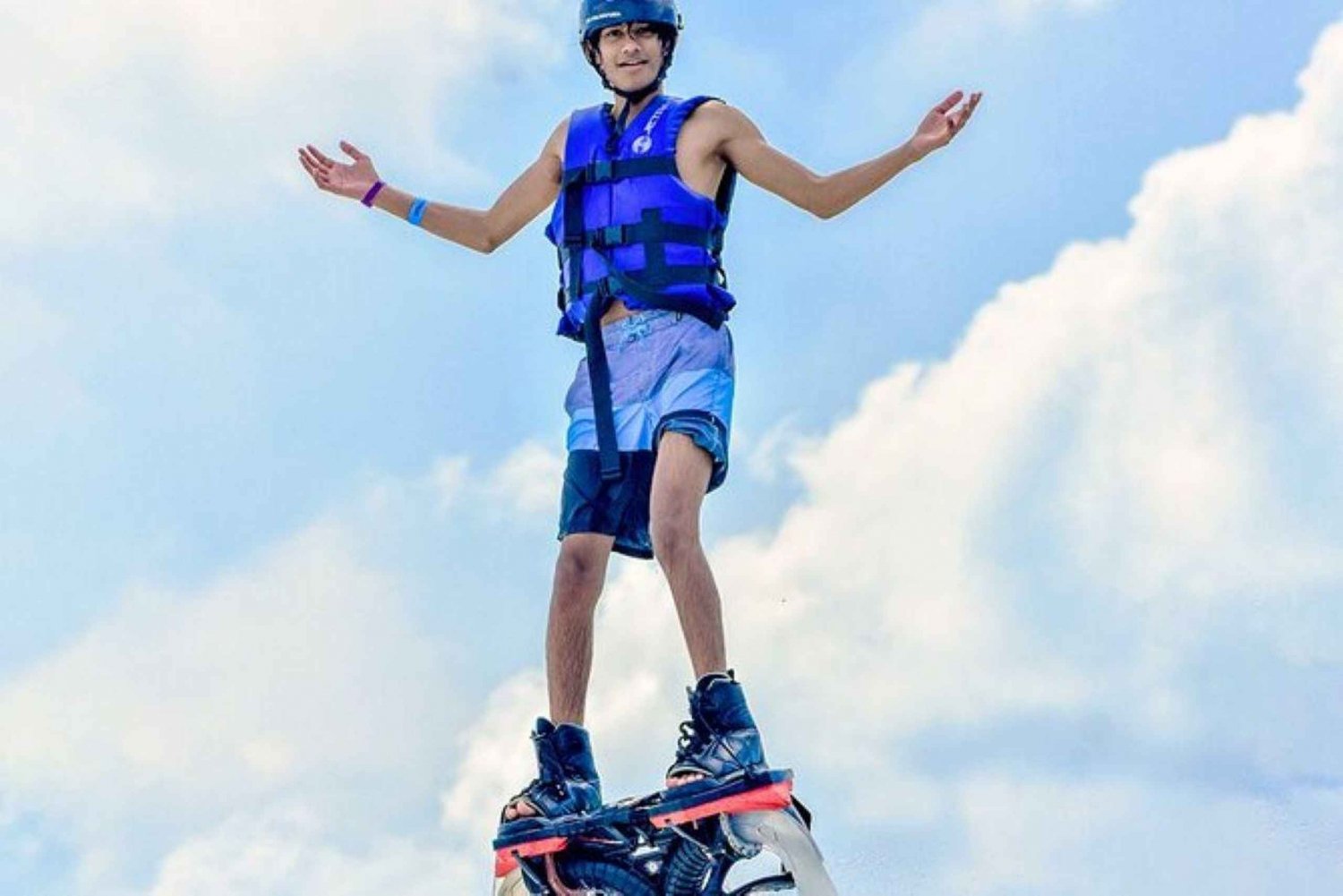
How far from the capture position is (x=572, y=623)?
9211 millimetres

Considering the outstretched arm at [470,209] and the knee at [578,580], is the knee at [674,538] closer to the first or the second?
the knee at [578,580]

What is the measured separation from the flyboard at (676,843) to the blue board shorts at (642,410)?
3.66ft

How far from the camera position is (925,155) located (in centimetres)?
877

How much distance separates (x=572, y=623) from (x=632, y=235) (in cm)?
168

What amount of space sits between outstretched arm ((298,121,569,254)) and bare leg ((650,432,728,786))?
1642mm

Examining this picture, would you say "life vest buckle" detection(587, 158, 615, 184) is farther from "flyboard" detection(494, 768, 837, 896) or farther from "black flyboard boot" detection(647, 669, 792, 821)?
"flyboard" detection(494, 768, 837, 896)

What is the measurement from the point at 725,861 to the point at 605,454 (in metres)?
1.77

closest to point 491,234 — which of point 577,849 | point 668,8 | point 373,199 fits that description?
point 373,199

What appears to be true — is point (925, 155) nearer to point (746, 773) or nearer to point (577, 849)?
point (746, 773)

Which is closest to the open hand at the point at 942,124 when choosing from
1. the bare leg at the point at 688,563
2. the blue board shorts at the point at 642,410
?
the blue board shorts at the point at 642,410

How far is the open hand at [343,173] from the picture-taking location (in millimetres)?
10164

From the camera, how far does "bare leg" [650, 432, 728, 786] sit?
8.77m

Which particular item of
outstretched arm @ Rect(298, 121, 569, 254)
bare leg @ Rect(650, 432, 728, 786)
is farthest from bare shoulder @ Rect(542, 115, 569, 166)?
bare leg @ Rect(650, 432, 728, 786)

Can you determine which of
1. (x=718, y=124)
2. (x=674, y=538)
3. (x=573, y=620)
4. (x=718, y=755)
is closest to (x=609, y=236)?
(x=718, y=124)
